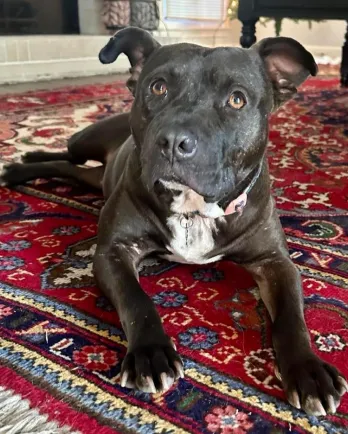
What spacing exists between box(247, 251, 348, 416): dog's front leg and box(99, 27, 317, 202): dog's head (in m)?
0.25

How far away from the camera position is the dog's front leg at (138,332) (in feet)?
3.35

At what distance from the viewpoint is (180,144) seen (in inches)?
45.6

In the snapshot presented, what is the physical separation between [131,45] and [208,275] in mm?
642

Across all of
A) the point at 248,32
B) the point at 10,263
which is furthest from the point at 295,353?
the point at 248,32

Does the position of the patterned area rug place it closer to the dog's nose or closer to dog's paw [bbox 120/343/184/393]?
dog's paw [bbox 120/343/184/393]

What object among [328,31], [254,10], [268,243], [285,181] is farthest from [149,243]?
[328,31]

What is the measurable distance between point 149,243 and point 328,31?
650 cm

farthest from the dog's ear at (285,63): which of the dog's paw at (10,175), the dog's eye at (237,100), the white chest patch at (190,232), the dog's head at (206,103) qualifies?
the dog's paw at (10,175)

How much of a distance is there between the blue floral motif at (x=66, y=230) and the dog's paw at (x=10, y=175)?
0.49m

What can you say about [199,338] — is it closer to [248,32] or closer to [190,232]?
[190,232]

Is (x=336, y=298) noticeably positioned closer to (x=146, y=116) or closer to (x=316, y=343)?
(x=316, y=343)

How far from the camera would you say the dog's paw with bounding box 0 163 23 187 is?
2230mm

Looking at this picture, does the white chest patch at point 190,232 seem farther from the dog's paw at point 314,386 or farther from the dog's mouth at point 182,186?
the dog's paw at point 314,386

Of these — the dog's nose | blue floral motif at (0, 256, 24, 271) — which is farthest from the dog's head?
blue floral motif at (0, 256, 24, 271)
